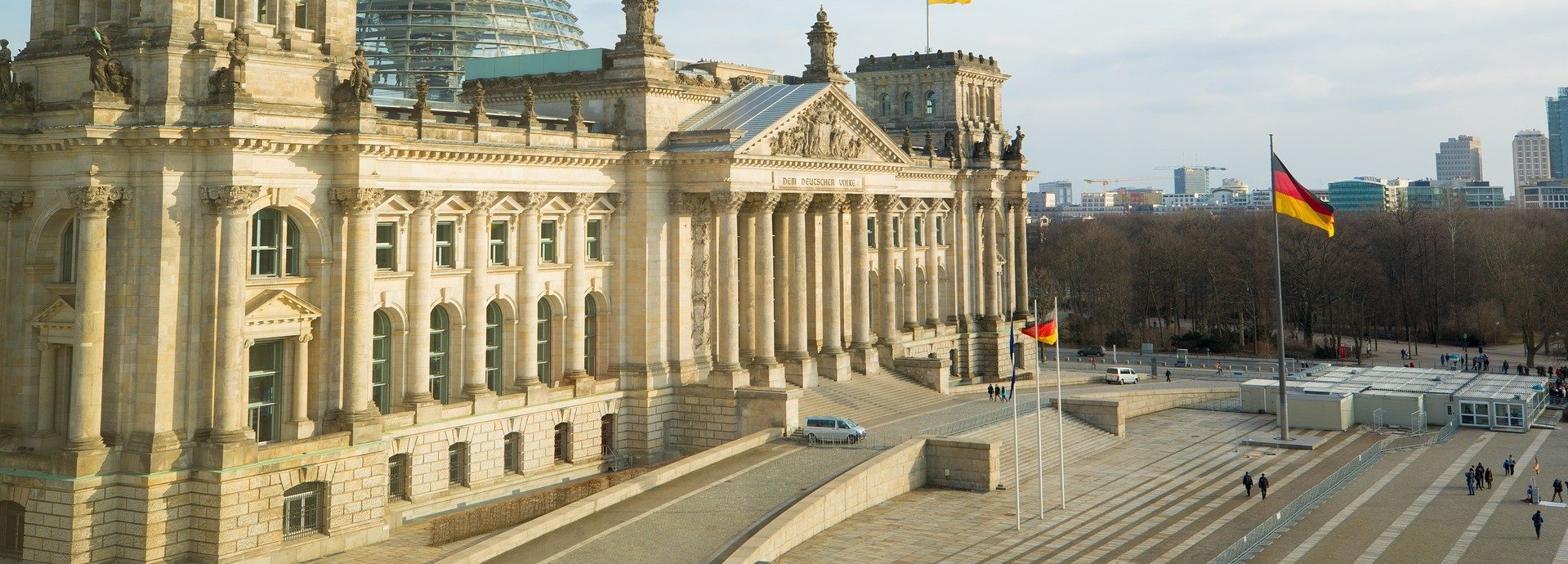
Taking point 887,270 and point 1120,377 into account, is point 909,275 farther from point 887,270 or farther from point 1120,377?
point 1120,377

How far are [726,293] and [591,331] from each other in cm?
706

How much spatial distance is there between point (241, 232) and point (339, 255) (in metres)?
4.26

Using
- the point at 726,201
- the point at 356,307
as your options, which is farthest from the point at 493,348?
the point at 726,201

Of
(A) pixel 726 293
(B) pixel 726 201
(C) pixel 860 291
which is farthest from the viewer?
(C) pixel 860 291

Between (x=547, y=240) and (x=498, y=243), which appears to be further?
(x=547, y=240)

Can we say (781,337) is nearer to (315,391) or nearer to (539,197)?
(539,197)

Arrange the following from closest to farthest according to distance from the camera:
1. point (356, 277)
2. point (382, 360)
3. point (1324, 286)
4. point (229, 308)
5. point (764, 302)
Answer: point (229, 308), point (356, 277), point (382, 360), point (764, 302), point (1324, 286)

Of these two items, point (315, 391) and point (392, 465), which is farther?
point (392, 465)

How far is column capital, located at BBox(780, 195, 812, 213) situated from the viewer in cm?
6879

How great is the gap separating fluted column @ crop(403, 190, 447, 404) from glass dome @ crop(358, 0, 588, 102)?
101 ft

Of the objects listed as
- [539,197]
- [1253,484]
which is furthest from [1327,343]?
[539,197]

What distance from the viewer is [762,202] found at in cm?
6594

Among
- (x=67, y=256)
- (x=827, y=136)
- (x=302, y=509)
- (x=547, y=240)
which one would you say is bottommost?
(x=302, y=509)

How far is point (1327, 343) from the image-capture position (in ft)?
418
